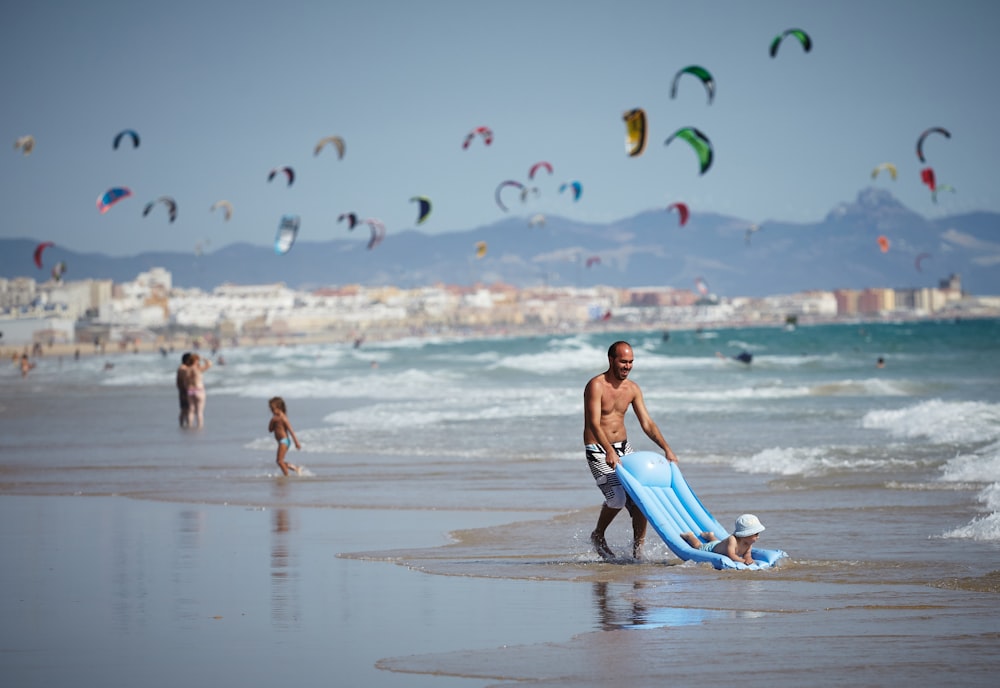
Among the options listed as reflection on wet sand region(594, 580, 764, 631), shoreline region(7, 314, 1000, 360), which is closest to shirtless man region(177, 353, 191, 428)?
reflection on wet sand region(594, 580, 764, 631)

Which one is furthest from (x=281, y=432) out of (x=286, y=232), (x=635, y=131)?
(x=286, y=232)

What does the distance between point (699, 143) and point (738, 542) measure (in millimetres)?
18987

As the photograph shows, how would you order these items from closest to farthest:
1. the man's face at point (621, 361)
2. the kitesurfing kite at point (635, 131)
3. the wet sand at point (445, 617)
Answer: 1. the wet sand at point (445, 617)
2. the man's face at point (621, 361)
3. the kitesurfing kite at point (635, 131)

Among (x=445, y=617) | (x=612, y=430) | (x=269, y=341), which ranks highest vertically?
(x=269, y=341)

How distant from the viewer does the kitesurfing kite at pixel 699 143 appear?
24.9 metres

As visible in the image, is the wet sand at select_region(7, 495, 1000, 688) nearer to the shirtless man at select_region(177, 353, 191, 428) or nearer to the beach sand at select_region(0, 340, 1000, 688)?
the beach sand at select_region(0, 340, 1000, 688)

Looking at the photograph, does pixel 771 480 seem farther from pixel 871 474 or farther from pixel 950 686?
pixel 950 686

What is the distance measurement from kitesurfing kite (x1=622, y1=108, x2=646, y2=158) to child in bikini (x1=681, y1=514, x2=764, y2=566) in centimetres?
1787

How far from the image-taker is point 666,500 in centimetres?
775

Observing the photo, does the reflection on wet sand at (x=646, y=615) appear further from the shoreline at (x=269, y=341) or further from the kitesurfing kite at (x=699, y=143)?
the shoreline at (x=269, y=341)

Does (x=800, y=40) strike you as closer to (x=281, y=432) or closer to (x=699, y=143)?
(x=699, y=143)

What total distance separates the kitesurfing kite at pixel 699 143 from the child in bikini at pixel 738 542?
17.5m

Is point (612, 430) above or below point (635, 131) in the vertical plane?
below

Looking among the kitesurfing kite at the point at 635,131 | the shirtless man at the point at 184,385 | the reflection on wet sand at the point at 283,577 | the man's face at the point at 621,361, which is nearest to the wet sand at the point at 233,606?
the reflection on wet sand at the point at 283,577
